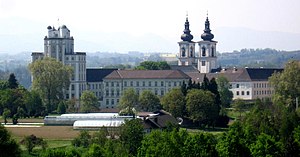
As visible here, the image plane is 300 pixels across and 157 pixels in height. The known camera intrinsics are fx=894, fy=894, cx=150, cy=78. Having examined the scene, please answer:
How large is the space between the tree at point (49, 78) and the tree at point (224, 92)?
45.7 ft

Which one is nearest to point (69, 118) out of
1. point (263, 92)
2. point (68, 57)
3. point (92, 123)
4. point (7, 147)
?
point (92, 123)

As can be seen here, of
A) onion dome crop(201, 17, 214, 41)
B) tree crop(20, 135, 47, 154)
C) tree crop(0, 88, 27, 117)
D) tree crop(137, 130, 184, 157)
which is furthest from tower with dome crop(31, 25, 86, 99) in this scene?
tree crop(137, 130, 184, 157)

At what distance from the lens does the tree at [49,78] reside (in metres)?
76.4

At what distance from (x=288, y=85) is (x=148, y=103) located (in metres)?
11.4

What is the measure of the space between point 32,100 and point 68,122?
20.1 feet

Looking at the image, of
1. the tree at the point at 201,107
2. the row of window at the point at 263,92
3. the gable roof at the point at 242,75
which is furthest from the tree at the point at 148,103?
the row of window at the point at 263,92

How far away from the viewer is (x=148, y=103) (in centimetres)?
7262

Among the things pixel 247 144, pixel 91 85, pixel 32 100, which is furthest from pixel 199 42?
pixel 247 144

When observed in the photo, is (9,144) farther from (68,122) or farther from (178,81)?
(178,81)

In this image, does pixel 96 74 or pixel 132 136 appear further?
pixel 96 74

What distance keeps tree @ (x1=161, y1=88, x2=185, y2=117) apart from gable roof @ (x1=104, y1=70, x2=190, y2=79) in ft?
70.0

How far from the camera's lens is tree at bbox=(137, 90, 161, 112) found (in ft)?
238

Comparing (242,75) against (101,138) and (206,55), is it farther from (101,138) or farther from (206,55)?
(101,138)

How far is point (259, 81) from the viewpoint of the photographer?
9325 centimetres
